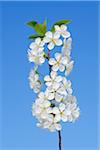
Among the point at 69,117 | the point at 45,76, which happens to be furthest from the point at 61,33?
the point at 69,117

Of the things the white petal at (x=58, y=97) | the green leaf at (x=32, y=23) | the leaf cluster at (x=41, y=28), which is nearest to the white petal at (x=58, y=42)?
the leaf cluster at (x=41, y=28)

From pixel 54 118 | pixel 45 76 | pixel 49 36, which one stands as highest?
pixel 49 36

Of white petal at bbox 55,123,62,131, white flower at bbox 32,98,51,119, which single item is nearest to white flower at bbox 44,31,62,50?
white flower at bbox 32,98,51,119

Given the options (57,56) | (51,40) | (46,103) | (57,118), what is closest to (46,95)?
(46,103)

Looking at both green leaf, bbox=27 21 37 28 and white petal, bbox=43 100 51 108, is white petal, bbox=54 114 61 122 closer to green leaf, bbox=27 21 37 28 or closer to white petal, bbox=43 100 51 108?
white petal, bbox=43 100 51 108

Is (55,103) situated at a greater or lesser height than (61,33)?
lesser

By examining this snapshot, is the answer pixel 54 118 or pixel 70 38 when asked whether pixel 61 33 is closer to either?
pixel 70 38
